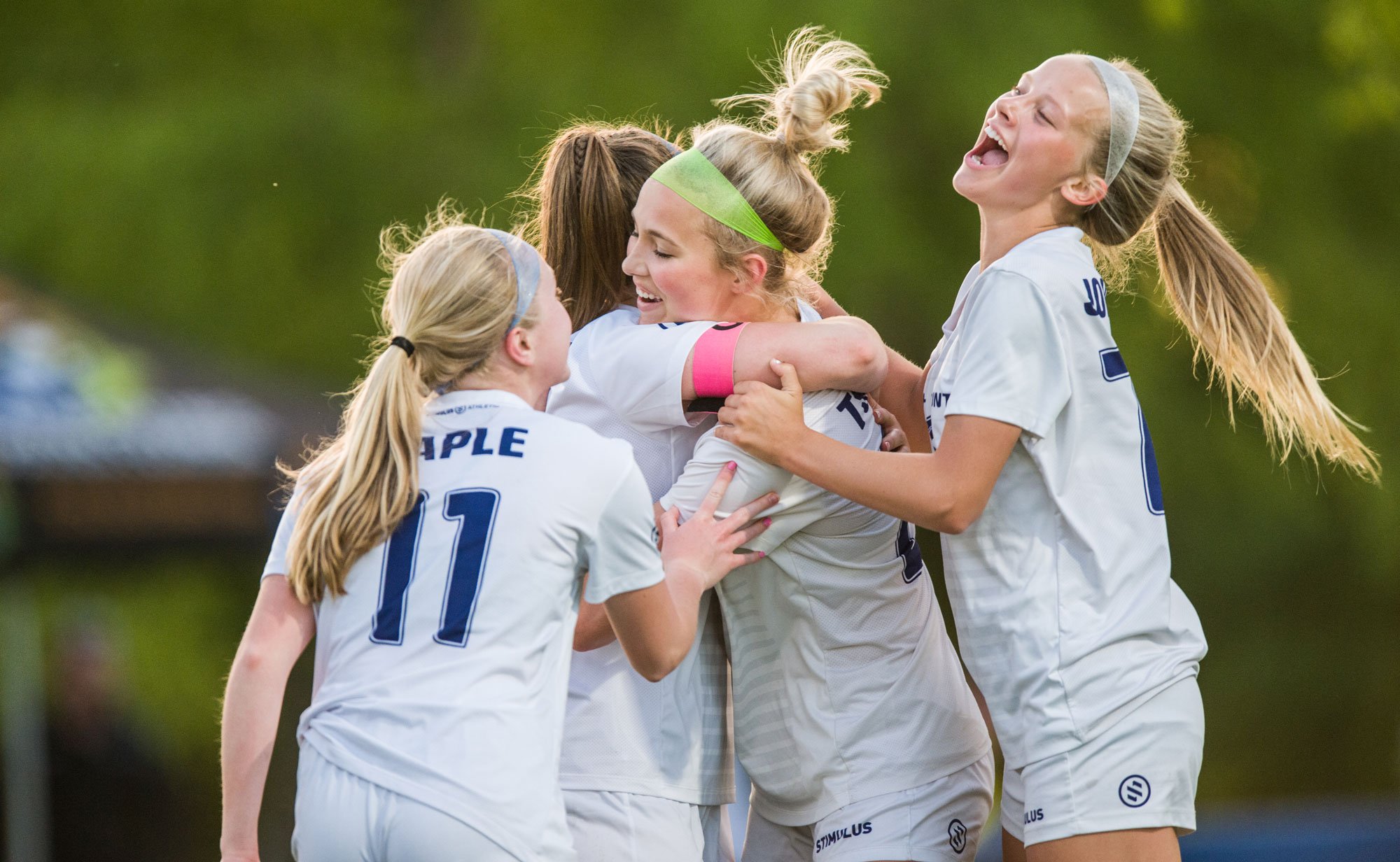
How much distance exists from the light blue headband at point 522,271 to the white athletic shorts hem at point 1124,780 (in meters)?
1.23

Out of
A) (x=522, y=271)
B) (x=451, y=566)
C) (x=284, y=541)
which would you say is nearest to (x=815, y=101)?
(x=522, y=271)

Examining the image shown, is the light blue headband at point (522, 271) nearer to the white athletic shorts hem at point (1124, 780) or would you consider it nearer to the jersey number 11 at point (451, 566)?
the jersey number 11 at point (451, 566)

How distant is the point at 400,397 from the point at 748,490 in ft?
2.31

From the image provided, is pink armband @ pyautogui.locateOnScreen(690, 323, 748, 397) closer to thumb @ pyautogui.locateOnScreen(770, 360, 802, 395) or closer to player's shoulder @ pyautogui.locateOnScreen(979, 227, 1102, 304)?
thumb @ pyautogui.locateOnScreen(770, 360, 802, 395)

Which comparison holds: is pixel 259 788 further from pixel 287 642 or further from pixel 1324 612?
pixel 1324 612

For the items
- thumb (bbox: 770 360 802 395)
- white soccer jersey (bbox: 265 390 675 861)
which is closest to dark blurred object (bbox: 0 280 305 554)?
white soccer jersey (bbox: 265 390 675 861)

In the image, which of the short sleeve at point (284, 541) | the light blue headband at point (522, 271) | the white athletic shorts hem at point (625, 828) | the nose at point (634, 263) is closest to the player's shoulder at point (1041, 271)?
the nose at point (634, 263)

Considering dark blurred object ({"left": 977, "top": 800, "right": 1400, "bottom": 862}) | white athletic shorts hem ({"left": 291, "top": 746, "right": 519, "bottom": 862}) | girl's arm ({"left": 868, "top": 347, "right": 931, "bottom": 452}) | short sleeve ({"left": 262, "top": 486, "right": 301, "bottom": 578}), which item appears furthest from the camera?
dark blurred object ({"left": 977, "top": 800, "right": 1400, "bottom": 862})

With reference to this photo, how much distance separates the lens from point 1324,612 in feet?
34.4

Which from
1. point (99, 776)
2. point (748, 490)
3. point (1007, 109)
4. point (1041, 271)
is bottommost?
point (99, 776)

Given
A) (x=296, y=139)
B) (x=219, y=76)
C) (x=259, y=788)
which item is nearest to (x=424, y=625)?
(x=259, y=788)

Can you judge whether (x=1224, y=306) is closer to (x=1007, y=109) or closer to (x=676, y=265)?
(x=1007, y=109)

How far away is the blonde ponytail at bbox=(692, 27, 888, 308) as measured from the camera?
9.80ft

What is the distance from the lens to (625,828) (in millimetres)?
2693
